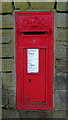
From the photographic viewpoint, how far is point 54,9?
146 inches

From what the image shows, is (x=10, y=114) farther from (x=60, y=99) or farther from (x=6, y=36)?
(x=6, y=36)

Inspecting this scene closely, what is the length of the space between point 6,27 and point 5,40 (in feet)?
0.65

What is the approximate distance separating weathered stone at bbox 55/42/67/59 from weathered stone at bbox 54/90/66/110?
559 mm

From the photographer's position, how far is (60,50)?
149 inches

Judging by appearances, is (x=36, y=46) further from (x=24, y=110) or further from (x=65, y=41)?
(x=24, y=110)

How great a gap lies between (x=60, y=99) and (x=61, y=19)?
1.26 metres

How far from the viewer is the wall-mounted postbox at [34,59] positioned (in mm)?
3674

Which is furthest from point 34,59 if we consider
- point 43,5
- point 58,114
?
point 58,114

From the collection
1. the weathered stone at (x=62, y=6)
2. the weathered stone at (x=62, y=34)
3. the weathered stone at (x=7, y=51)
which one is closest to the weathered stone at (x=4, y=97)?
the weathered stone at (x=7, y=51)

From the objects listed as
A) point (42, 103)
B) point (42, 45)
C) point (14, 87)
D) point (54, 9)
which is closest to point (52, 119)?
point (42, 103)

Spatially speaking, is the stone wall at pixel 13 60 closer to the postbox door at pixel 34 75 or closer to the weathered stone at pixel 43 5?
the weathered stone at pixel 43 5

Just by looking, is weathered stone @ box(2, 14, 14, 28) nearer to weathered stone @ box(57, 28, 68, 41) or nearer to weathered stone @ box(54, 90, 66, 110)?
weathered stone @ box(57, 28, 68, 41)

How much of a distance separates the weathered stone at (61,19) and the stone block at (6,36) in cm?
74

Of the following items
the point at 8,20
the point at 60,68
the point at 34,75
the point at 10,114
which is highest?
the point at 8,20
